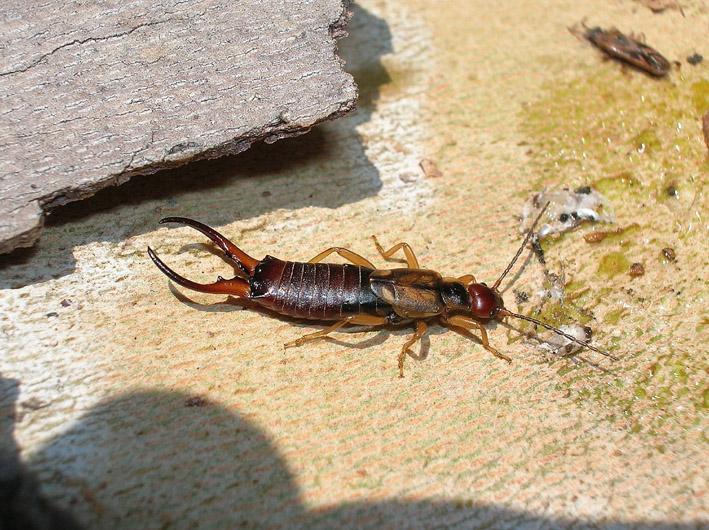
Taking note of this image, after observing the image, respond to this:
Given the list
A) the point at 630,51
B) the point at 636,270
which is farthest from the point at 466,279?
the point at 630,51

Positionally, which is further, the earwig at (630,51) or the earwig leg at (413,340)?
the earwig at (630,51)

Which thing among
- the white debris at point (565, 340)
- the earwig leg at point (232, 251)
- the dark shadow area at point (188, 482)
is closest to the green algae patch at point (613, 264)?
the white debris at point (565, 340)

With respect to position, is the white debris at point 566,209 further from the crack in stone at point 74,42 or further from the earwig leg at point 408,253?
the crack in stone at point 74,42

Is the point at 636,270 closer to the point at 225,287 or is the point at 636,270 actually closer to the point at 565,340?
the point at 565,340

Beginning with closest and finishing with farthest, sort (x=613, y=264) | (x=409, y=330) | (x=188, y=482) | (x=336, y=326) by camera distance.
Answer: (x=188, y=482), (x=336, y=326), (x=409, y=330), (x=613, y=264)

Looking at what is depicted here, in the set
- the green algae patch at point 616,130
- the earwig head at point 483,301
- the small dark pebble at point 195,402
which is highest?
the green algae patch at point 616,130

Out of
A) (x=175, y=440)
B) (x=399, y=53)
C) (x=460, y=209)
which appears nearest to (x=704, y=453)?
(x=460, y=209)
